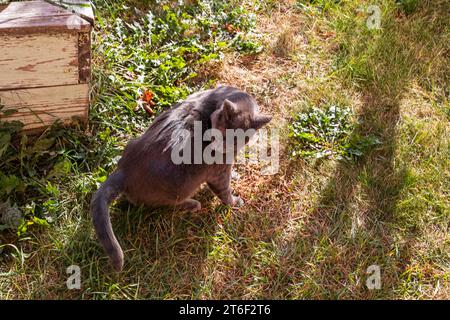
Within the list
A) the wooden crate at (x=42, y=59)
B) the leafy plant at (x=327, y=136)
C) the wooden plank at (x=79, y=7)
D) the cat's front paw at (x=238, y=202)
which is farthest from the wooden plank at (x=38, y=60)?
the leafy plant at (x=327, y=136)

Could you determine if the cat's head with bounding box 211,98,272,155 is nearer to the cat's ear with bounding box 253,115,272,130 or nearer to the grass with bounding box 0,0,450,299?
the cat's ear with bounding box 253,115,272,130

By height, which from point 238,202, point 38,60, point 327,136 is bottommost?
point 238,202

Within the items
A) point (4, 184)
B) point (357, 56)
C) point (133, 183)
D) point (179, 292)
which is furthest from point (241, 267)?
point (357, 56)

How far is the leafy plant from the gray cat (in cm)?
67


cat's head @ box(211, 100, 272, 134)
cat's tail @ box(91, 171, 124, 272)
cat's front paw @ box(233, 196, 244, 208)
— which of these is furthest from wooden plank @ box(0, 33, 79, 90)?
cat's front paw @ box(233, 196, 244, 208)

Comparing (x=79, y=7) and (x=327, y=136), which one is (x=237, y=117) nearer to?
(x=327, y=136)

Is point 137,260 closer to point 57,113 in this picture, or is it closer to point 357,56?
point 57,113

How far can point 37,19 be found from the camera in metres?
2.94

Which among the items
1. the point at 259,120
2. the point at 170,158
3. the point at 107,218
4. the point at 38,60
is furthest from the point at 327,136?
the point at 38,60

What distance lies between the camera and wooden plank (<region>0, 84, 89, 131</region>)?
A: 10.4 ft

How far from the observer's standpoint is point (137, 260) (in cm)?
296

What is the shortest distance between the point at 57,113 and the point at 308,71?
203 cm

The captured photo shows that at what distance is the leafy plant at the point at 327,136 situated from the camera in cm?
357

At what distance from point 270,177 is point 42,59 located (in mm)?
1691
